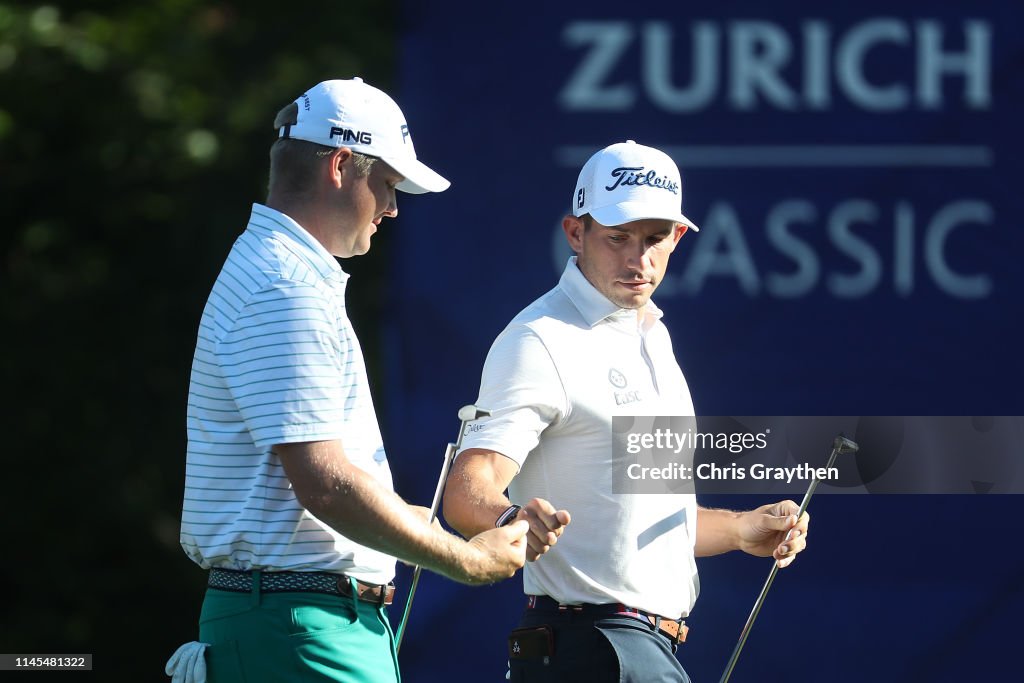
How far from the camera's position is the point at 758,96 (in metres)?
4.59

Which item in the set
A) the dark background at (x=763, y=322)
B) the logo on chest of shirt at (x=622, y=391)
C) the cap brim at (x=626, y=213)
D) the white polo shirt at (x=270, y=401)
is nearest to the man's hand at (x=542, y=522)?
the white polo shirt at (x=270, y=401)

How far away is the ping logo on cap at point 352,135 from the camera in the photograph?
279 cm

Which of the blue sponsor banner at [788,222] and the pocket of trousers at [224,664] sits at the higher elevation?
the blue sponsor banner at [788,222]

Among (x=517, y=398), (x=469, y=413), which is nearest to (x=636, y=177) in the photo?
(x=517, y=398)

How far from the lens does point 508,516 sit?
291 cm

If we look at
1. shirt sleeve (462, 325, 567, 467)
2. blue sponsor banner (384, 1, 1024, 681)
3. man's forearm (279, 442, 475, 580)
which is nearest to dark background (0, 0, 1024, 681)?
blue sponsor banner (384, 1, 1024, 681)

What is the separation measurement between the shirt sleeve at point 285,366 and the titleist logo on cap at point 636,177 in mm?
949

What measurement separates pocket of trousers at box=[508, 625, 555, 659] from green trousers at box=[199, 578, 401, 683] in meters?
0.51

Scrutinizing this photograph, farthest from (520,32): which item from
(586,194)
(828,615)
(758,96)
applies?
(828,615)

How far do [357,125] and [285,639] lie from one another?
88 cm

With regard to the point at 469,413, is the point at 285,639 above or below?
below

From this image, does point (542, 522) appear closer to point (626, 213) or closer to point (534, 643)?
point (534, 643)

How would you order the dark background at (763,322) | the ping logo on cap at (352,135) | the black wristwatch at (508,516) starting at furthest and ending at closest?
1. the dark background at (763,322)
2. the black wristwatch at (508,516)
3. the ping logo on cap at (352,135)

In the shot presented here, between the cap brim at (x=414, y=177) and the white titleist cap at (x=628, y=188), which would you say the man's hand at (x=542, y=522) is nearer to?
the cap brim at (x=414, y=177)
